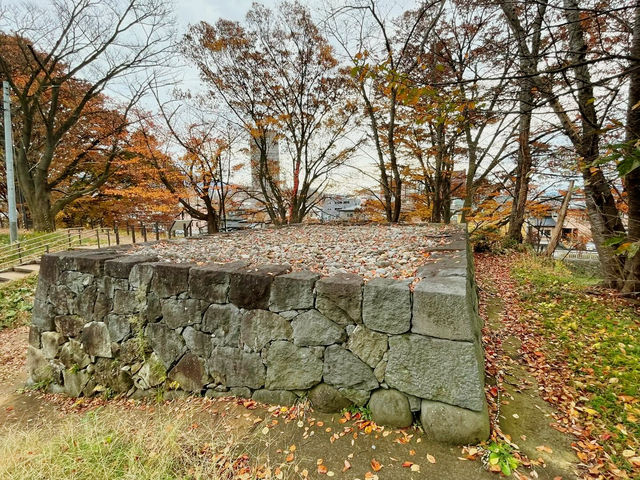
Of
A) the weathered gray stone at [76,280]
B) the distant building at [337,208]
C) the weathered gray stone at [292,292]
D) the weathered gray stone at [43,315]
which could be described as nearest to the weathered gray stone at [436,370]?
the weathered gray stone at [292,292]

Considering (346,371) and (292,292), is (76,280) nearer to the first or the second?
(292,292)

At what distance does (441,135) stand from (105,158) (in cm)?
1324

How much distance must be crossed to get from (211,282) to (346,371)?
1.33 metres

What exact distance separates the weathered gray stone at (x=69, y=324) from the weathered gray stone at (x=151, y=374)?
95cm

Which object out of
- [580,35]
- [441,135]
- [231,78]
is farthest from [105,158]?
[580,35]

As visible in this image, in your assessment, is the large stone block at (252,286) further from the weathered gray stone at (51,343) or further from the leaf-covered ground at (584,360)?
the weathered gray stone at (51,343)

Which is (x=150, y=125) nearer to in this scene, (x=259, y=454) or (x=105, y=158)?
(x=105, y=158)

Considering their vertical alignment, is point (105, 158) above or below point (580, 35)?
above

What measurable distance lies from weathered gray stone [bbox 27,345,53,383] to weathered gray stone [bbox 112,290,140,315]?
1324 mm

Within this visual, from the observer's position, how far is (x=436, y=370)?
1.73 meters

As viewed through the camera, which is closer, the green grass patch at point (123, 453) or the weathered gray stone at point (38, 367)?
the green grass patch at point (123, 453)

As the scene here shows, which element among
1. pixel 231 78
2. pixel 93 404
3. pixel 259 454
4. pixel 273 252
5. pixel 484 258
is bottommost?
pixel 93 404

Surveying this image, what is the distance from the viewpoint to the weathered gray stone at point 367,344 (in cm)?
189

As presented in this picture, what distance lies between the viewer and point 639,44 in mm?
2705
